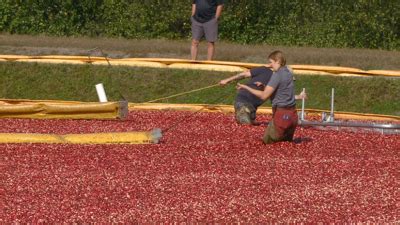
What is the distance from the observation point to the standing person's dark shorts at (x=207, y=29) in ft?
97.3

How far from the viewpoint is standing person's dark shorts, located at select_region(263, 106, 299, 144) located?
68.7 ft

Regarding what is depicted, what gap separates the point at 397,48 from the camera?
3766cm

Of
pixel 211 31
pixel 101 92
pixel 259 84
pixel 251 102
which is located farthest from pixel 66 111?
pixel 211 31

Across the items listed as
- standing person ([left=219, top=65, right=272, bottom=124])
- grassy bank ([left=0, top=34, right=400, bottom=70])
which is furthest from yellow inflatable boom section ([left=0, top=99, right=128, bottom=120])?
grassy bank ([left=0, top=34, right=400, bottom=70])

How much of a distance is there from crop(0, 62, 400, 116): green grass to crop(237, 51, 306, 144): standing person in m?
6.00

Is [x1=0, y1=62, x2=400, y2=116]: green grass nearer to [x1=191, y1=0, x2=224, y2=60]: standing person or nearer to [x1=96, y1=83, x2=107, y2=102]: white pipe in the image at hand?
[x1=191, y1=0, x2=224, y2=60]: standing person

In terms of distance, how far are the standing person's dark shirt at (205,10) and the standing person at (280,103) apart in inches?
343

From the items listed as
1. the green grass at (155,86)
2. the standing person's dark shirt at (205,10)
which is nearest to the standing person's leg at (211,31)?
the standing person's dark shirt at (205,10)

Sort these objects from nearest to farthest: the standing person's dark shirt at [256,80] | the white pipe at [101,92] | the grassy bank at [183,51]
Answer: the standing person's dark shirt at [256,80] → the white pipe at [101,92] → the grassy bank at [183,51]

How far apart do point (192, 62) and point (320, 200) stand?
41.2 feet

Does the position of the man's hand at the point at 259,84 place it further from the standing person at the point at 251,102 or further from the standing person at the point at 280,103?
the standing person at the point at 280,103

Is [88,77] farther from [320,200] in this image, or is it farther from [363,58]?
[320,200]

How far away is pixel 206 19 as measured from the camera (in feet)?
98.1

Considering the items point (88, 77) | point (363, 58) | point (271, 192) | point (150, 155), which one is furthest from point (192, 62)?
point (271, 192)
